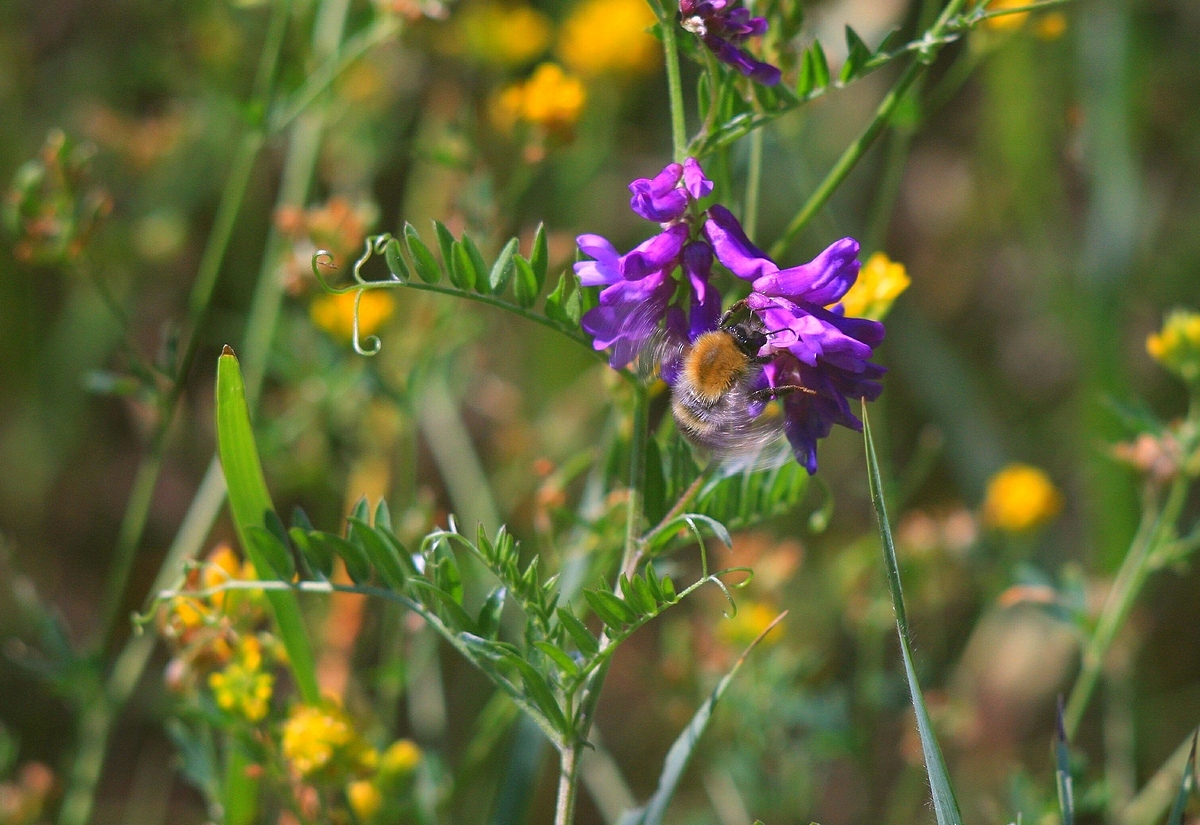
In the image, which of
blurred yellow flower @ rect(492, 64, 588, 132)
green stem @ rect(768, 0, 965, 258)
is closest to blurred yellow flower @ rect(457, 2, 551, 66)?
blurred yellow flower @ rect(492, 64, 588, 132)

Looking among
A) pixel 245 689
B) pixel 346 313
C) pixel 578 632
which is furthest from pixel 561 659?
pixel 346 313

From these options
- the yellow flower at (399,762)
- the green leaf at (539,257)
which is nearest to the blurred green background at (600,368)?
the yellow flower at (399,762)

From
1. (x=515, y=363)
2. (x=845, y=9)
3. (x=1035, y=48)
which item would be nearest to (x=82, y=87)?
(x=515, y=363)

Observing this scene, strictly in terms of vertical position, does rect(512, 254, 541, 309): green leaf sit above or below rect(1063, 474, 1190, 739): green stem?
above

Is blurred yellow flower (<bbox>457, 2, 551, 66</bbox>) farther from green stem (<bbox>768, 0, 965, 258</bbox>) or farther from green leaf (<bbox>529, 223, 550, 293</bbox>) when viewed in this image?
green leaf (<bbox>529, 223, 550, 293</bbox>)

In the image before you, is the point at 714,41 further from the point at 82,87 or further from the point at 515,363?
the point at 82,87

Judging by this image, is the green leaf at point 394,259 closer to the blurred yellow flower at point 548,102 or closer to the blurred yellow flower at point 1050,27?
the blurred yellow flower at point 548,102

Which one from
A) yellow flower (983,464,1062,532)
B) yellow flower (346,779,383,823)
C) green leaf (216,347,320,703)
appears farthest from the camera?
yellow flower (983,464,1062,532)
